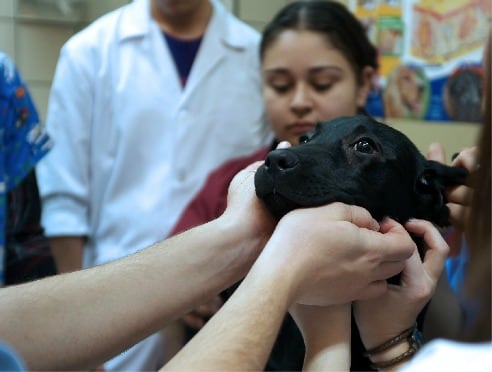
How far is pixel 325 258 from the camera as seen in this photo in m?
0.74

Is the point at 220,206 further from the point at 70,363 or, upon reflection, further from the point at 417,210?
the point at 70,363

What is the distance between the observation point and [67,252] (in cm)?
156

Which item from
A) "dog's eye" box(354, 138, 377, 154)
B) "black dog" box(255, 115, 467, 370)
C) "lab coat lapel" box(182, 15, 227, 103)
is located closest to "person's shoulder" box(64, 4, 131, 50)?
"lab coat lapel" box(182, 15, 227, 103)

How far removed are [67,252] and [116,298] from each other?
715 millimetres

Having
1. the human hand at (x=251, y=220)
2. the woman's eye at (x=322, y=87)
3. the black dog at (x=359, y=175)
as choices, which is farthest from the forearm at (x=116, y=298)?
the woman's eye at (x=322, y=87)

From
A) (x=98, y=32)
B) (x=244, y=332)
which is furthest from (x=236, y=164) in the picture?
(x=244, y=332)

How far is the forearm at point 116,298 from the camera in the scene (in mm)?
830

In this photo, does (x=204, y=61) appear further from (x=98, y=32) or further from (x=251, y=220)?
(x=251, y=220)

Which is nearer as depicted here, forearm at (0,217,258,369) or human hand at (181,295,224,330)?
forearm at (0,217,258,369)

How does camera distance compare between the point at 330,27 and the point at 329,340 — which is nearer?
the point at 329,340

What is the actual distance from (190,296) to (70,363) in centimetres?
17

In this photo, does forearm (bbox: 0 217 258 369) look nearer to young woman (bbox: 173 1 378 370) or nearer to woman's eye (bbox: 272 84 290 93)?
young woman (bbox: 173 1 378 370)

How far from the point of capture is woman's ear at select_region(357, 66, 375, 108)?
1509 mm

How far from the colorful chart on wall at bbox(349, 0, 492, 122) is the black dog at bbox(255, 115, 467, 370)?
804mm
